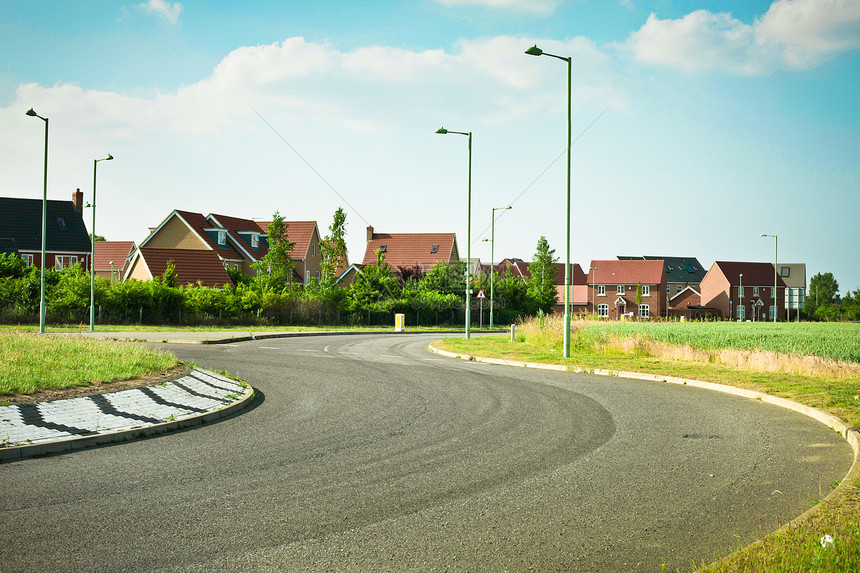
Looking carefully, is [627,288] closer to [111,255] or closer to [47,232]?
[111,255]

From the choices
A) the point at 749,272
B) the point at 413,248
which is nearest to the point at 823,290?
the point at 749,272

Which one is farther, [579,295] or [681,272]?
[681,272]

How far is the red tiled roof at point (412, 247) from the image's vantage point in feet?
246

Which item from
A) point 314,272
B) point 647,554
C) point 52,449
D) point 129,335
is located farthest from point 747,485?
point 314,272

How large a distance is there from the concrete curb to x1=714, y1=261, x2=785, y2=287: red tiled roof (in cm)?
9705

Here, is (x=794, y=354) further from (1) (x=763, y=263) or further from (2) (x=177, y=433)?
(1) (x=763, y=263)

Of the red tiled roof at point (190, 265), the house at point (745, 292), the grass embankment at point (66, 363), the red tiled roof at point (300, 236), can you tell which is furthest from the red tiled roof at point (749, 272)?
the grass embankment at point (66, 363)

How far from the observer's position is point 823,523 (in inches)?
191

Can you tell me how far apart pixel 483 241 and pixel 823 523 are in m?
43.5

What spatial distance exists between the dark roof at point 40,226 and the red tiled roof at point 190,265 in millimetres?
14862

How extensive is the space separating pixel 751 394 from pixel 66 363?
42.9 ft

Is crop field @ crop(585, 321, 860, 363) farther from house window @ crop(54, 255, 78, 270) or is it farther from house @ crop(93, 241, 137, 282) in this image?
house @ crop(93, 241, 137, 282)

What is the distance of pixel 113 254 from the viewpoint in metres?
71.8

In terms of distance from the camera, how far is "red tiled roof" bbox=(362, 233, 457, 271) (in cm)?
7494
